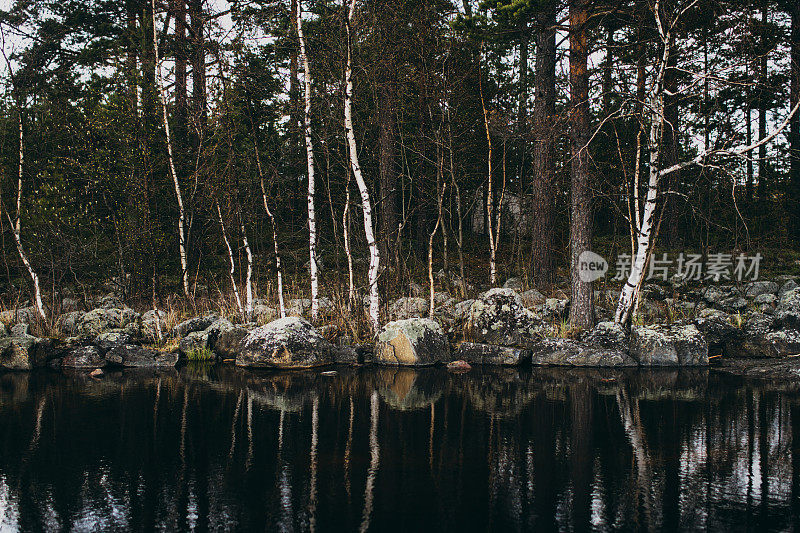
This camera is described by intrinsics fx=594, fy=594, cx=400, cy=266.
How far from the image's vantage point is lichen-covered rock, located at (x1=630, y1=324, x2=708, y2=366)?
11.3 metres

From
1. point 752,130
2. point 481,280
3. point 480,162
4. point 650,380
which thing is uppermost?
point 752,130

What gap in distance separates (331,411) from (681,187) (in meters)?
20.0

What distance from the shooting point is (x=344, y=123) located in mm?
13734

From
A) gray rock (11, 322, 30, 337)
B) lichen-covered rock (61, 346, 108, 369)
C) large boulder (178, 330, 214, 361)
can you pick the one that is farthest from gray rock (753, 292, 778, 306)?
gray rock (11, 322, 30, 337)

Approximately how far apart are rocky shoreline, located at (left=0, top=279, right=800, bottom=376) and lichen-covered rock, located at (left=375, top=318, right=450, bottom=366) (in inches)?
0.8

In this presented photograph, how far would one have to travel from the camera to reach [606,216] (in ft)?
87.1

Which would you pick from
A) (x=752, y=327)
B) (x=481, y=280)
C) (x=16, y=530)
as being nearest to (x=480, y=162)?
(x=481, y=280)

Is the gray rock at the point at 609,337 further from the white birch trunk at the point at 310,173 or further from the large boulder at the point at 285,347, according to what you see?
the white birch trunk at the point at 310,173

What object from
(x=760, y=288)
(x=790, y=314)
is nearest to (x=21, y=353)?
(x=790, y=314)

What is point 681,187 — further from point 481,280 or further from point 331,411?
point 331,411

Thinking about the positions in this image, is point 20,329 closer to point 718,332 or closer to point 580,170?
point 580,170

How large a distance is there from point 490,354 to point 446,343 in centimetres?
90

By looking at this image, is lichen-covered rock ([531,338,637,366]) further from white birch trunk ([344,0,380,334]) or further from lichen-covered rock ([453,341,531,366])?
white birch trunk ([344,0,380,334])

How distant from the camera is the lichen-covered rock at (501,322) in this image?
483 inches
